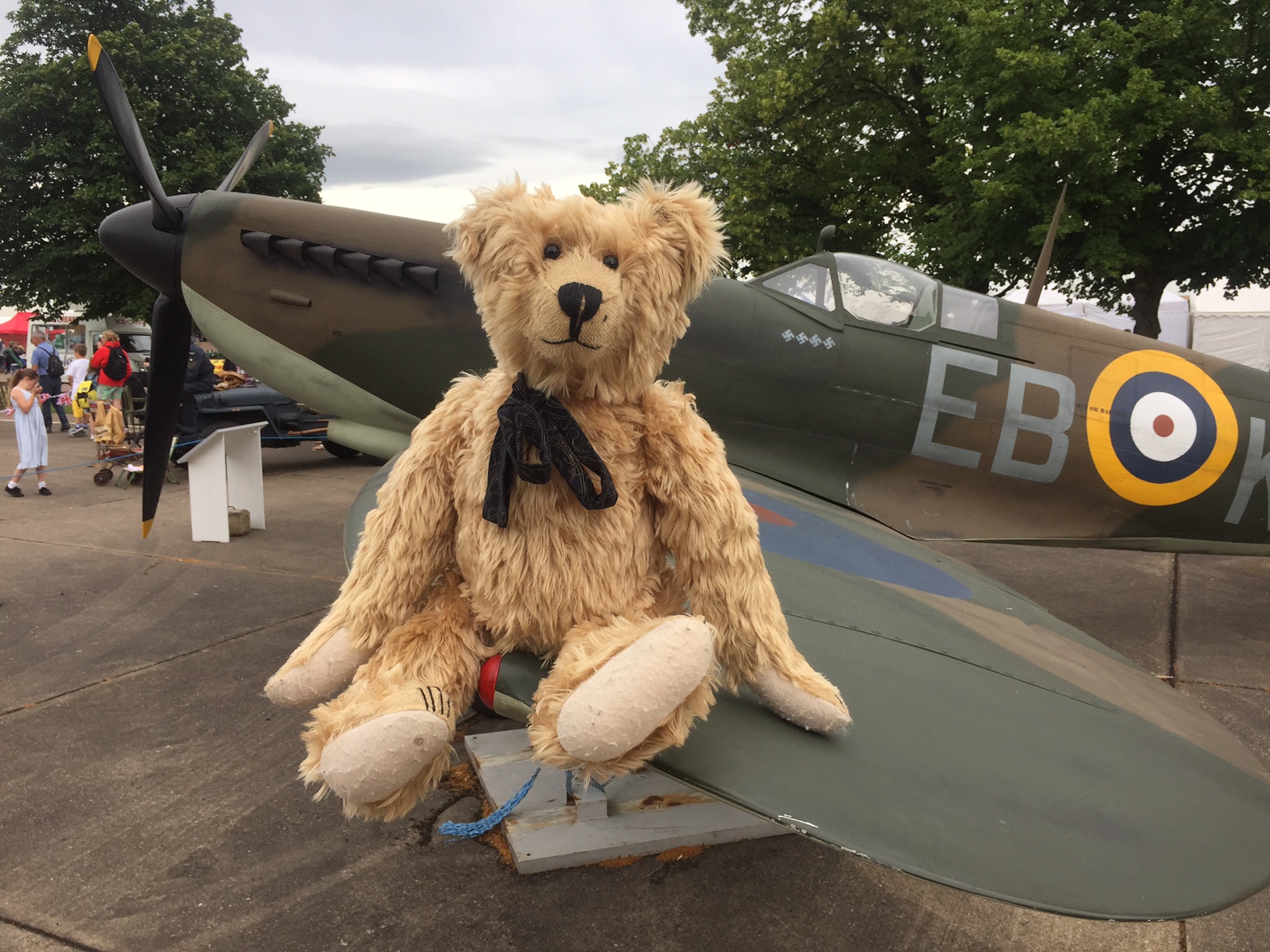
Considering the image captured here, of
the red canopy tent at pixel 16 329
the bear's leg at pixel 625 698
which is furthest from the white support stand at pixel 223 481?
the red canopy tent at pixel 16 329

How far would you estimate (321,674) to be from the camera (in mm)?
1519

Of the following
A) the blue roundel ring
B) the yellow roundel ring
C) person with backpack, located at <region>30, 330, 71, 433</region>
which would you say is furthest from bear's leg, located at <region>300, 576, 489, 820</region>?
person with backpack, located at <region>30, 330, 71, 433</region>

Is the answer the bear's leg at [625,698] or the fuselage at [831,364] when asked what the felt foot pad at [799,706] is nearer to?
the bear's leg at [625,698]

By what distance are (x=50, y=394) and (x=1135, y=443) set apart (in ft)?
53.9

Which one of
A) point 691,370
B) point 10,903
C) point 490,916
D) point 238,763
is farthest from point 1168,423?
point 10,903

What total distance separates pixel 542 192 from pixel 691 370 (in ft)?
→ 8.29

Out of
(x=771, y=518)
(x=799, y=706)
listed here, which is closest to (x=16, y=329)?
(x=771, y=518)

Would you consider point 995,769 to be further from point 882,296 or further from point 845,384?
point 882,296

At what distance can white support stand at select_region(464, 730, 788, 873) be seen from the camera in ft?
8.06

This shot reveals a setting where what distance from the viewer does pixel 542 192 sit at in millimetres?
1430

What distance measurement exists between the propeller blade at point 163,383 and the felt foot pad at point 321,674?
2735 millimetres

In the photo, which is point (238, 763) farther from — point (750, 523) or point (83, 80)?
point (83, 80)

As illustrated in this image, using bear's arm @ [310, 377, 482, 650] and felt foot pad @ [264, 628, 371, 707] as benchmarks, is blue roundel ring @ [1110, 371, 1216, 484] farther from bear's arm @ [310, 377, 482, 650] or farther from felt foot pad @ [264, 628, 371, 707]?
felt foot pad @ [264, 628, 371, 707]

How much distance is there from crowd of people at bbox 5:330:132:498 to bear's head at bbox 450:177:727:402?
28.1 ft
